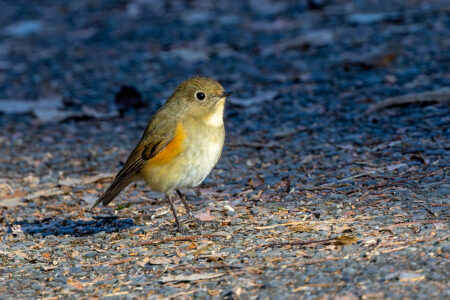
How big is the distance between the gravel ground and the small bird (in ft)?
1.05

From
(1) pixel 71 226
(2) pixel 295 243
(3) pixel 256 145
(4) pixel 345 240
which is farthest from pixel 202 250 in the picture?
(3) pixel 256 145

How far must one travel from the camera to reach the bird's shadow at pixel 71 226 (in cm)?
506

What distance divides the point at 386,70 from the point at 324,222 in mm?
4344

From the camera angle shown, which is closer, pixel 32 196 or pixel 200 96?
pixel 200 96

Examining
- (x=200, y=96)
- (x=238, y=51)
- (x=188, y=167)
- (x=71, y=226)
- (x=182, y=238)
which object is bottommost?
(x=71, y=226)

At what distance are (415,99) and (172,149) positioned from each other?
119 inches

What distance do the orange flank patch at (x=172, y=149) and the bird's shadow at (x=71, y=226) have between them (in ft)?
1.84

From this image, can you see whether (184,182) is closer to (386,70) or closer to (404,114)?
(404,114)

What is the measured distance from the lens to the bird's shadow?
5.06m

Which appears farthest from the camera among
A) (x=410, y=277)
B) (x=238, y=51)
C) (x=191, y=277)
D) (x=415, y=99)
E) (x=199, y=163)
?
(x=238, y=51)

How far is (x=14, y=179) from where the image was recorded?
21.1ft

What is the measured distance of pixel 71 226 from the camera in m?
5.21

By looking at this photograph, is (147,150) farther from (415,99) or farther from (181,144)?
(415,99)

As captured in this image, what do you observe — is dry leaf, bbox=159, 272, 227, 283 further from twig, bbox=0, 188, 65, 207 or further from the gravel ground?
twig, bbox=0, 188, 65, 207
